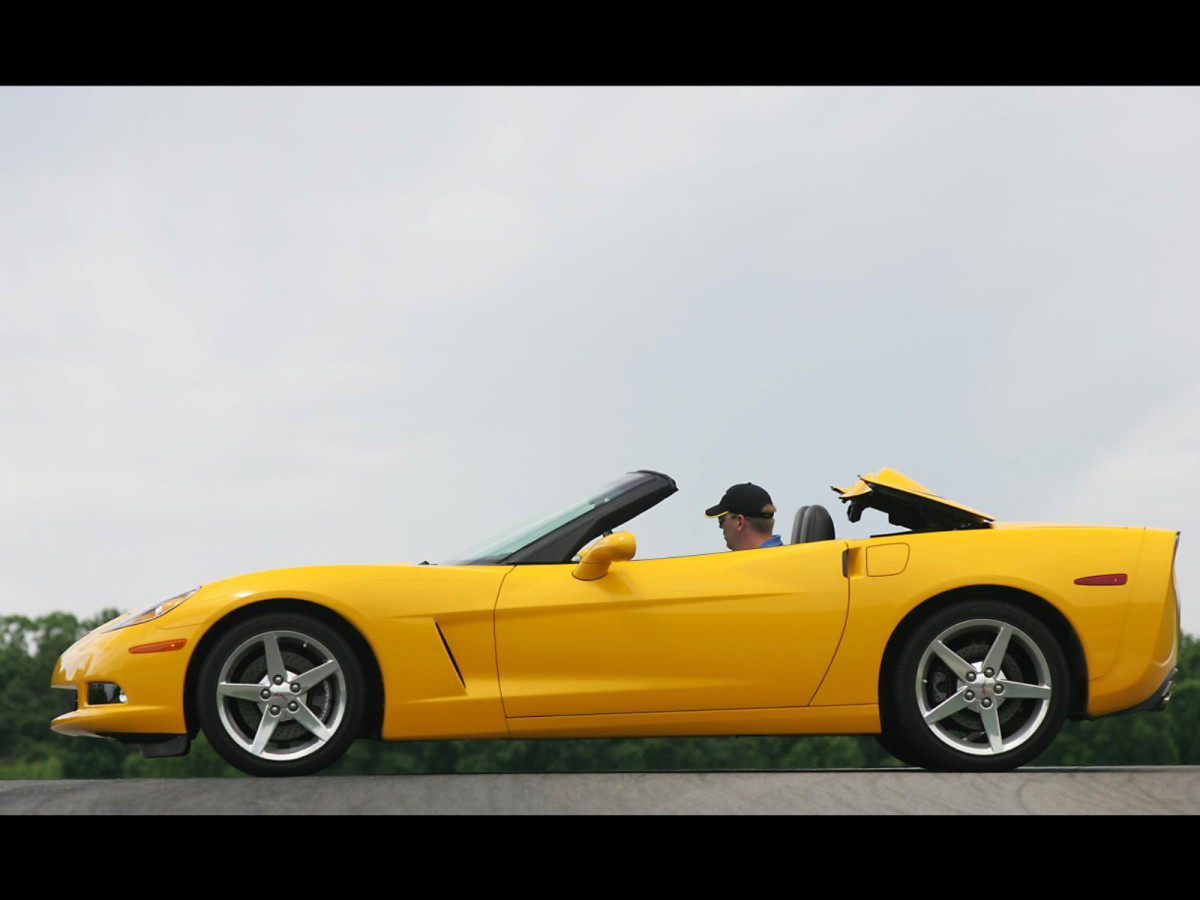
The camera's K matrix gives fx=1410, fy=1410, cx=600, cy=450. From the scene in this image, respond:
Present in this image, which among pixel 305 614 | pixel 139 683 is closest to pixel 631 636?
pixel 305 614

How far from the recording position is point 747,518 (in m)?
7.50

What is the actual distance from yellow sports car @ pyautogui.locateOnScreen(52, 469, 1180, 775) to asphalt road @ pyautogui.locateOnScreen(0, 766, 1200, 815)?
29 cm

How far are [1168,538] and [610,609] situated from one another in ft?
9.28

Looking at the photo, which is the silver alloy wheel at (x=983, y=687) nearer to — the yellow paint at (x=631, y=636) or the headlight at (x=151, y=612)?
the yellow paint at (x=631, y=636)

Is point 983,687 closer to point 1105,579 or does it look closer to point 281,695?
point 1105,579

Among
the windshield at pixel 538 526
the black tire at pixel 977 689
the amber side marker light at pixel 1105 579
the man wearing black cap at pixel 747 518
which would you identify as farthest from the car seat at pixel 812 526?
the amber side marker light at pixel 1105 579

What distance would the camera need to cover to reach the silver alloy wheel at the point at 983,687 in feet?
21.9

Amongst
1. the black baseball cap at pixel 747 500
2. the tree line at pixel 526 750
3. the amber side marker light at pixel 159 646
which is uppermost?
the black baseball cap at pixel 747 500

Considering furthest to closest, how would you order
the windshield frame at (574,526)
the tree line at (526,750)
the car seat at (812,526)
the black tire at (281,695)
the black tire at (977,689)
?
the tree line at (526,750), the car seat at (812,526), the windshield frame at (574,526), the black tire at (977,689), the black tire at (281,695)

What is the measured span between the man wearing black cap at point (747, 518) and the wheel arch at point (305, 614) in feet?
6.62

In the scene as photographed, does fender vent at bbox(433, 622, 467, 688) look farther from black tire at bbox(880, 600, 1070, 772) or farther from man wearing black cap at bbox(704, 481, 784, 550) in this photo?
black tire at bbox(880, 600, 1070, 772)

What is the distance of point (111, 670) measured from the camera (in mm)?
6664

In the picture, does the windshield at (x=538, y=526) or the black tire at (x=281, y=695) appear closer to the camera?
the black tire at (x=281, y=695)

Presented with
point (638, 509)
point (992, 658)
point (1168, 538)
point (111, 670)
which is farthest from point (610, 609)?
point (1168, 538)
